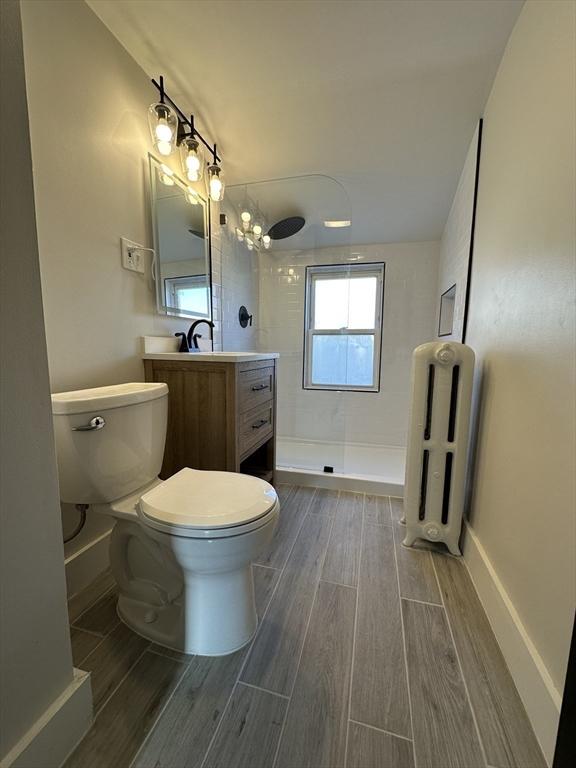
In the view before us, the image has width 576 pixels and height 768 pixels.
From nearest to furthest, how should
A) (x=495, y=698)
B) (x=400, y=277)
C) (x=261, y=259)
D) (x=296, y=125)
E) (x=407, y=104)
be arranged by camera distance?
1. (x=495, y=698)
2. (x=407, y=104)
3. (x=296, y=125)
4. (x=261, y=259)
5. (x=400, y=277)

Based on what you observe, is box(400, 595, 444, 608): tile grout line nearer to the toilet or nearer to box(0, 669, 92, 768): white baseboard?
the toilet

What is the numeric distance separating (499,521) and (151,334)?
5.53 ft

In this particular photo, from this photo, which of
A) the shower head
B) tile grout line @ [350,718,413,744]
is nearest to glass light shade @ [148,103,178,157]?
the shower head

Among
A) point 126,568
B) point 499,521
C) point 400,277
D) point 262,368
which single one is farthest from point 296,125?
point 126,568

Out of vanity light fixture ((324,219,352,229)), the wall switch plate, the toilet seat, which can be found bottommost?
the toilet seat

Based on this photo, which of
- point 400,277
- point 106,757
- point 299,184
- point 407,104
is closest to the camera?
point 106,757

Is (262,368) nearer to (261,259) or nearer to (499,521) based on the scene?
(499,521)

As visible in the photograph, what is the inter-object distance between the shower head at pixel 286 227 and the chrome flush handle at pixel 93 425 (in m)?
2.22

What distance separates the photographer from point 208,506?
0.94 meters

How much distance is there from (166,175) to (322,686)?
7.11ft

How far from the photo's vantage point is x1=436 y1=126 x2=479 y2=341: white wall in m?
1.73

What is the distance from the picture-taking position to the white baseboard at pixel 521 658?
726mm

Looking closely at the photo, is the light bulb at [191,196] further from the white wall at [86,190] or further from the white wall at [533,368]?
the white wall at [533,368]

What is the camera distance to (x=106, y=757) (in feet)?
2.34
